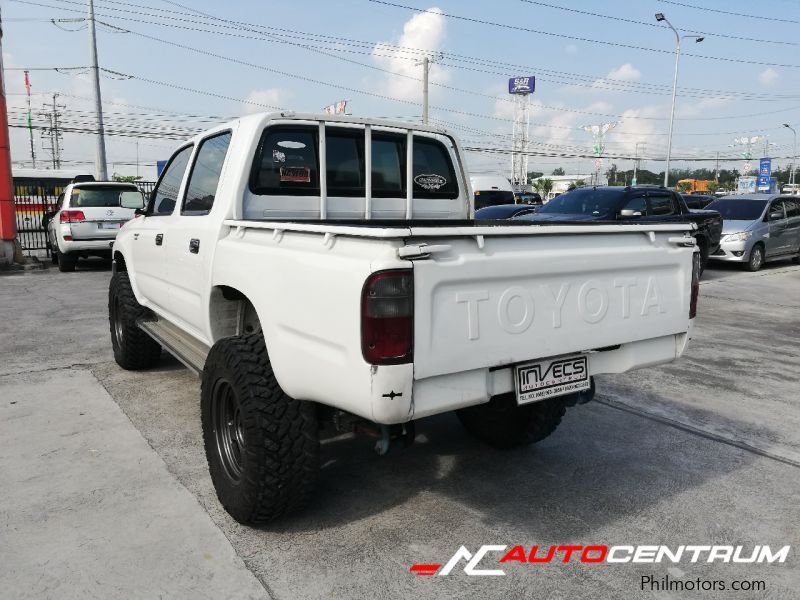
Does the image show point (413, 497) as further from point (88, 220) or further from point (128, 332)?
point (88, 220)

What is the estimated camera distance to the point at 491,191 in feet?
81.2

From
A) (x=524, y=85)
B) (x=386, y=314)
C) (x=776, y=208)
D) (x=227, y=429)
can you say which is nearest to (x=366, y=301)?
A: (x=386, y=314)

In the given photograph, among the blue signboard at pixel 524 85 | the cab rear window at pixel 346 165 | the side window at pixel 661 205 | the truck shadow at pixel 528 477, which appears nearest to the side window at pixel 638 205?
the side window at pixel 661 205

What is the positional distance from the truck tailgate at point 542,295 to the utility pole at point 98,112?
24.2 meters

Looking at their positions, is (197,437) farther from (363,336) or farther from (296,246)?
(363,336)

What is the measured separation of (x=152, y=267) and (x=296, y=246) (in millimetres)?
2398

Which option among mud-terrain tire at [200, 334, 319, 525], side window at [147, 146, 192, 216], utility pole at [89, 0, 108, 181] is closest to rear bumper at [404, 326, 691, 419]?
mud-terrain tire at [200, 334, 319, 525]

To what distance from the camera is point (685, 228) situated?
10.5 feet

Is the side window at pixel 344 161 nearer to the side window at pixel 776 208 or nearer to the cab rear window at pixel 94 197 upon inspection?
the cab rear window at pixel 94 197

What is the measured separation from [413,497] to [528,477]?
0.70 metres

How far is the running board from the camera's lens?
12.2ft

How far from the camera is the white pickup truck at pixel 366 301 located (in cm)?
231

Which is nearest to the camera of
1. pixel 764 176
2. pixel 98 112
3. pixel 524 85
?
pixel 98 112

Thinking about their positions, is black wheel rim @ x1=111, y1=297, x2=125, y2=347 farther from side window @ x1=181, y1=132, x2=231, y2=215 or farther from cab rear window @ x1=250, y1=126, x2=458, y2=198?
cab rear window @ x1=250, y1=126, x2=458, y2=198
